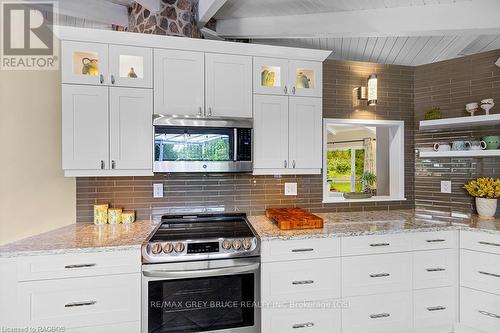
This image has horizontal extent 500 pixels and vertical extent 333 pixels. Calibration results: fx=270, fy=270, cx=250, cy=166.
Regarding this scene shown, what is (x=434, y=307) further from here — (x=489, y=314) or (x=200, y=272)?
(x=200, y=272)

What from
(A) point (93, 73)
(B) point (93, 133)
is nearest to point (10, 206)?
(B) point (93, 133)

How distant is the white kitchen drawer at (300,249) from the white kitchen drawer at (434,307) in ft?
2.85

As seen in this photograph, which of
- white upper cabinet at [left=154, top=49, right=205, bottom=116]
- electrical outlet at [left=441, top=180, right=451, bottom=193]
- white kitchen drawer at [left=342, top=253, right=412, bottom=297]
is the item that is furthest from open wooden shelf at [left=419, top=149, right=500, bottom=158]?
white upper cabinet at [left=154, top=49, right=205, bottom=116]

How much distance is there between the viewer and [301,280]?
206 cm

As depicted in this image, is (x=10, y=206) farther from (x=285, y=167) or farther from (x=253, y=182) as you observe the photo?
(x=285, y=167)

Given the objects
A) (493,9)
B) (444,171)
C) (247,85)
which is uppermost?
(493,9)

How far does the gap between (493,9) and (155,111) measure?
282 centimetres

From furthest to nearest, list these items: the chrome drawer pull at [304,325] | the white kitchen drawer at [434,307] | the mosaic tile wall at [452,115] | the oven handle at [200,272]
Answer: the mosaic tile wall at [452,115] < the white kitchen drawer at [434,307] < the chrome drawer pull at [304,325] < the oven handle at [200,272]

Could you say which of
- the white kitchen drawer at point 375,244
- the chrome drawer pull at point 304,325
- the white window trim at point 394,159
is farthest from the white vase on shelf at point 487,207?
the chrome drawer pull at point 304,325

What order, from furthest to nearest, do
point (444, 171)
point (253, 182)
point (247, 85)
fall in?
1. point (444, 171)
2. point (253, 182)
3. point (247, 85)

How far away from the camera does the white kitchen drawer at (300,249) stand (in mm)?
2016

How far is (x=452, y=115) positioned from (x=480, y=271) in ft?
5.20

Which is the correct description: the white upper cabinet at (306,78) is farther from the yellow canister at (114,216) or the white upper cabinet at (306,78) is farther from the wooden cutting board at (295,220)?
the yellow canister at (114,216)

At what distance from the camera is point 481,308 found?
2207mm
